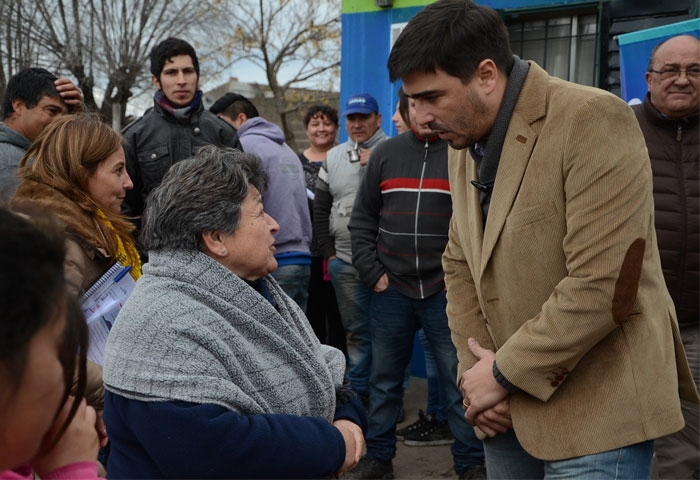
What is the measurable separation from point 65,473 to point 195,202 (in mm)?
1059

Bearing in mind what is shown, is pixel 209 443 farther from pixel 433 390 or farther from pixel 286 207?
pixel 433 390

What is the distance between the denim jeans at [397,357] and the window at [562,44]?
2480mm

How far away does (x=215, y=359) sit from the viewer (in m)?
2.10

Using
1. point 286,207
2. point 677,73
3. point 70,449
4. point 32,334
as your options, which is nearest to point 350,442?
point 70,449

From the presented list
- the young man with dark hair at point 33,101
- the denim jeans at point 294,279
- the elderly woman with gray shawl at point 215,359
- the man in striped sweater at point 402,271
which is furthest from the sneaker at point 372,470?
the young man with dark hair at point 33,101

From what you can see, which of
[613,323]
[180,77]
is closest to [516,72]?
[613,323]

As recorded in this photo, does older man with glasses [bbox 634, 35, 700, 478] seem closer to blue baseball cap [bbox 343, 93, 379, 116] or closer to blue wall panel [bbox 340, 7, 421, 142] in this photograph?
blue baseball cap [bbox 343, 93, 379, 116]

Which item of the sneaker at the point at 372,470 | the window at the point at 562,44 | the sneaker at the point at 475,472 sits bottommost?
the sneaker at the point at 372,470

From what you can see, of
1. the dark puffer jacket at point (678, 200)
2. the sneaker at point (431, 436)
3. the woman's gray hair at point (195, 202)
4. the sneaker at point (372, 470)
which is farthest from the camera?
the sneaker at point (431, 436)

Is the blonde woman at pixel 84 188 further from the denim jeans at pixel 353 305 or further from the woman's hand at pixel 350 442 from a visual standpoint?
the denim jeans at pixel 353 305

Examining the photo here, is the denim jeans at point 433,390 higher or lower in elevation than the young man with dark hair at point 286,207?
lower

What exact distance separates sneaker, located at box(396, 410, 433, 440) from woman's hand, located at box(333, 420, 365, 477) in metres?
2.68

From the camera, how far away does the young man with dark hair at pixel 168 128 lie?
4.44 m

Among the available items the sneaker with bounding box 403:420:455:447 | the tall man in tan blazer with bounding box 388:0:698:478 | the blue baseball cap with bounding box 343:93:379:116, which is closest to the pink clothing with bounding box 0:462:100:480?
the tall man in tan blazer with bounding box 388:0:698:478
